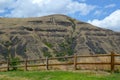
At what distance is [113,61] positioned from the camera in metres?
22.8

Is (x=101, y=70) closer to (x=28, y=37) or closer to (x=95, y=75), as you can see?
(x=95, y=75)

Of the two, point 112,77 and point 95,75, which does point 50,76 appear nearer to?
point 95,75

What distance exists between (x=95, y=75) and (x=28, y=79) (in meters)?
4.60

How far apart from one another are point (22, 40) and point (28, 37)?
540cm

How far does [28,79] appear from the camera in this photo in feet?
76.0

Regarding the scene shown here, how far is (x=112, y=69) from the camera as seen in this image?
22906 millimetres

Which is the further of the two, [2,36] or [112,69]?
[2,36]

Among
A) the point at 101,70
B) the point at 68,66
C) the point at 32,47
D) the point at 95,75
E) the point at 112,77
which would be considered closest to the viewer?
the point at 112,77

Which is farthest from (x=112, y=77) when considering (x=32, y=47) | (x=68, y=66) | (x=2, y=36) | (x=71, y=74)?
(x=2, y=36)

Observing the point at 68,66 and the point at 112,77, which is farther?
the point at 68,66

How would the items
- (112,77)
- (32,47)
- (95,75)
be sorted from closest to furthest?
(112,77) < (95,75) < (32,47)

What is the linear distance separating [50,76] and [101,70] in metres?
3.69

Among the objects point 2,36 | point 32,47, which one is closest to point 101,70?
point 32,47

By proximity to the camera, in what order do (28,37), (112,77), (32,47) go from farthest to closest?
(28,37), (32,47), (112,77)
